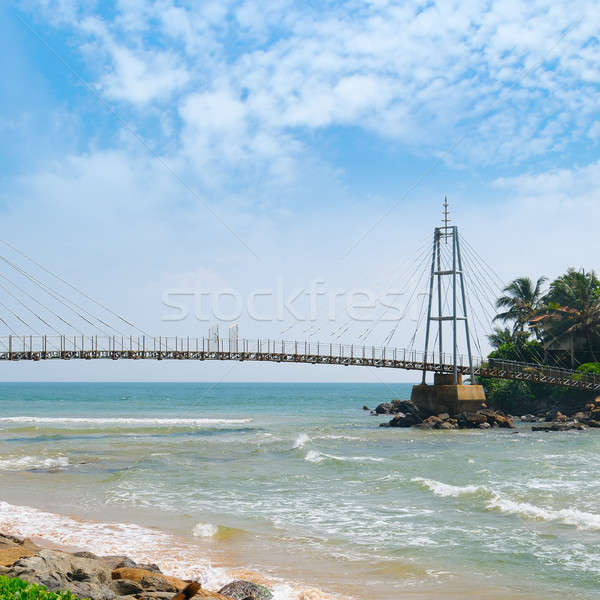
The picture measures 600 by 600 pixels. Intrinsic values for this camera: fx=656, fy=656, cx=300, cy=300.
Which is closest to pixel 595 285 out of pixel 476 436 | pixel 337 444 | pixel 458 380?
pixel 458 380

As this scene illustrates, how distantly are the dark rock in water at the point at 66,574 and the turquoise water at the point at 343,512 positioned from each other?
2.67m

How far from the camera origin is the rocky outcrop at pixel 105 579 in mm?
8914

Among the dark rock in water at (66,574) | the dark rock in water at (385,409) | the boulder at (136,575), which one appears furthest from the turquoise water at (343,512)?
the dark rock in water at (385,409)

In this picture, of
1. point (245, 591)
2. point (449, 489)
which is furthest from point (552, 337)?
point (245, 591)

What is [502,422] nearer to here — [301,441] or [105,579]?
[301,441]

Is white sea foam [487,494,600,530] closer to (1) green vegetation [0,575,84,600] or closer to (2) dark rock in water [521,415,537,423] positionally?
(1) green vegetation [0,575,84,600]

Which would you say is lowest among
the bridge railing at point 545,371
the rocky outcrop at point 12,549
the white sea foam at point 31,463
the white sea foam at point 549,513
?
the white sea foam at point 31,463

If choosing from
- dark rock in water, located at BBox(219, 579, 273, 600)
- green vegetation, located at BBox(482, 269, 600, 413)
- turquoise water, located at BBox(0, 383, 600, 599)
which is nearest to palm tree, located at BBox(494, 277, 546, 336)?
green vegetation, located at BBox(482, 269, 600, 413)

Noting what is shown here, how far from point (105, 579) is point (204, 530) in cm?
557

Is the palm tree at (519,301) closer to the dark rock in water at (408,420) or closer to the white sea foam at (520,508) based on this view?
the dark rock in water at (408,420)

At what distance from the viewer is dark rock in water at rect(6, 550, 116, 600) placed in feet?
29.1

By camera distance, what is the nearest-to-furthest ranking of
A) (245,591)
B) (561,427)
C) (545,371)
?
(245,591)
(561,427)
(545,371)

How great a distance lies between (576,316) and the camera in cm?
5622

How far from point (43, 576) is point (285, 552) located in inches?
239
